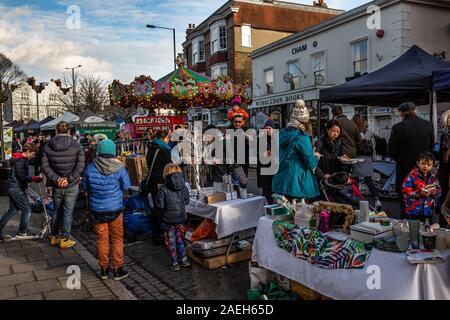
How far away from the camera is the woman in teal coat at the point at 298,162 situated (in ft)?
13.8

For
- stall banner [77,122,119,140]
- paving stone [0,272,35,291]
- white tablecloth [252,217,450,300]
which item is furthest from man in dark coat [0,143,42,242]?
stall banner [77,122,119,140]

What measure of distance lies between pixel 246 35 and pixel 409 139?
23.4 m

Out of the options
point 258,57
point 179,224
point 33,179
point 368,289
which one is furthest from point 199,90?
point 258,57

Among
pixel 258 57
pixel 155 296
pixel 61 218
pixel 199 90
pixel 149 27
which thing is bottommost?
pixel 155 296

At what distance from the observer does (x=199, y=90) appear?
9.49 m

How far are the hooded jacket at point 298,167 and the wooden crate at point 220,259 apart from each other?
1.18m

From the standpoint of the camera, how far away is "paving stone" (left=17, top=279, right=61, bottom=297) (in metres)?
4.26

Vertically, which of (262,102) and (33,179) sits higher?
(262,102)

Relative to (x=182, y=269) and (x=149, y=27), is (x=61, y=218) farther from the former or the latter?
(x=149, y=27)

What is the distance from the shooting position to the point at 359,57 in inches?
666

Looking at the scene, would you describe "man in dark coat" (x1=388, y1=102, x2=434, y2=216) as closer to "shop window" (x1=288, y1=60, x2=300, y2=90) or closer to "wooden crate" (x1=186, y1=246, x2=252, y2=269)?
"wooden crate" (x1=186, y1=246, x2=252, y2=269)

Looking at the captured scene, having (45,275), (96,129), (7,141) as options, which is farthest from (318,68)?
(45,275)

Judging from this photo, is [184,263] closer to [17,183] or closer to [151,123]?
[17,183]

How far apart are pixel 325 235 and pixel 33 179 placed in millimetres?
5234
